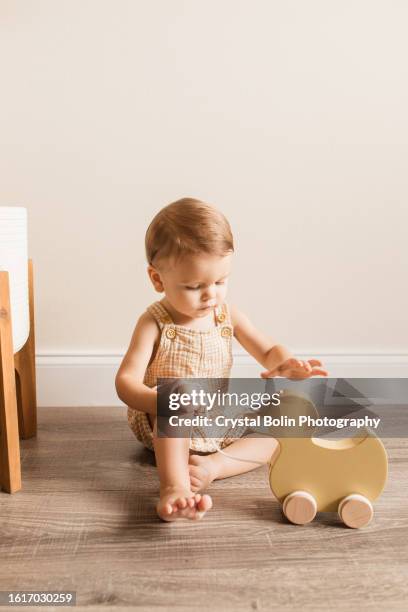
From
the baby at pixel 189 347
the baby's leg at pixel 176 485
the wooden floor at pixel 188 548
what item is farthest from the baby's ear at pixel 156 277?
the wooden floor at pixel 188 548

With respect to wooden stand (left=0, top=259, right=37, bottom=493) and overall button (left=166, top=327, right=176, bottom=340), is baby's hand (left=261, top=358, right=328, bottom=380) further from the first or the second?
wooden stand (left=0, top=259, right=37, bottom=493)

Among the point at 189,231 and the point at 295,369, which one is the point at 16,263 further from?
the point at 295,369

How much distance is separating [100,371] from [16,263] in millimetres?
472

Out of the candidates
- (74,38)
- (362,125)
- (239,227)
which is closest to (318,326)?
(239,227)

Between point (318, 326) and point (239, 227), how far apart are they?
32cm

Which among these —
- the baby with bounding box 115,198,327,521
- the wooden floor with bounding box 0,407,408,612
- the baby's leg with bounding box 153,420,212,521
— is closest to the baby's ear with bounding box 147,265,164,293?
the baby with bounding box 115,198,327,521

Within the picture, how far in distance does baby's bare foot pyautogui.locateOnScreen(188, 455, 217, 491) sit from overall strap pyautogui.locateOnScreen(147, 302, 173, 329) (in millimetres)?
246

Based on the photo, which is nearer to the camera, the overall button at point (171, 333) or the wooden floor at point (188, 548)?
the wooden floor at point (188, 548)

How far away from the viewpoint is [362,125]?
1.54 metres

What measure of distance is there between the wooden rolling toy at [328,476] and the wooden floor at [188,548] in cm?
3

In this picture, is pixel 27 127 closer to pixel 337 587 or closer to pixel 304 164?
pixel 304 164

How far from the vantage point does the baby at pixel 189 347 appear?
1078 millimetres

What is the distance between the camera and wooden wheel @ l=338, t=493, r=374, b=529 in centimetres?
99

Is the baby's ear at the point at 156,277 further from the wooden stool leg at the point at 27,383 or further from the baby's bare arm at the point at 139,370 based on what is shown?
the wooden stool leg at the point at 27,383
